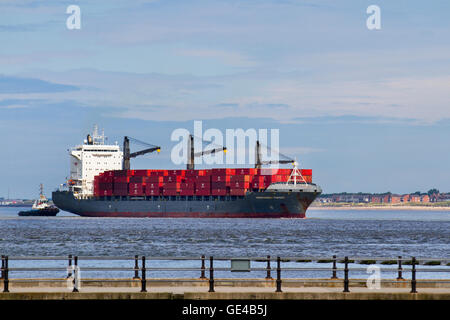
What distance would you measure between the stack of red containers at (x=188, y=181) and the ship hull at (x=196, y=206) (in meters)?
1.37

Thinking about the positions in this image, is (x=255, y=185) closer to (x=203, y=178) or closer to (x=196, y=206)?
(x=203, y=178)

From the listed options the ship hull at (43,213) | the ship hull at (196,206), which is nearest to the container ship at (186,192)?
the ship hull at (196,206)

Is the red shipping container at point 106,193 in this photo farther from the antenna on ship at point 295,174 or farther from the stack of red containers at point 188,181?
the antenna on ship at point 295,174

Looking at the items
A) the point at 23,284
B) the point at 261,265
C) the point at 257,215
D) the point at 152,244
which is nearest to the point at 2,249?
the point at 152,244

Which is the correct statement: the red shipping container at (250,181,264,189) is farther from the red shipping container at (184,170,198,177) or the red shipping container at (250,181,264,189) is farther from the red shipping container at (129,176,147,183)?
the red shipping container at (129,176,147,183)

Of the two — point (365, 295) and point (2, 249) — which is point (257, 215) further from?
point (365, 295)

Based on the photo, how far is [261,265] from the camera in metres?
45.9

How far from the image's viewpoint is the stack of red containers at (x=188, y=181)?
13988cm

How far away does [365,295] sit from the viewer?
1995 centimetres

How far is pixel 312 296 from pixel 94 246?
45.2 meters

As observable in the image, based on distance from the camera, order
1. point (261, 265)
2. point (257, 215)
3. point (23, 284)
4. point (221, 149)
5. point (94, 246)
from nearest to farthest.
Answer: point (23, 284) → point (261, 265) → point (94, 246) → point (257, 215) → point (221, 149)
